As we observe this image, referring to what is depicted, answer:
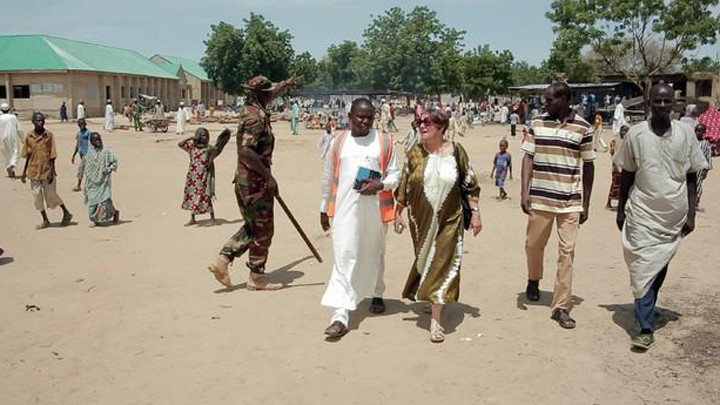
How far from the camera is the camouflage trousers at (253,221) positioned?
576 centimetres

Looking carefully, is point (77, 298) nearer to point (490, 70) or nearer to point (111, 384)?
point (111, 384)

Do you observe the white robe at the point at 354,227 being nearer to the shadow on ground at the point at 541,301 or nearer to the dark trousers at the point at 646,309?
the shadow on ground at the point at 541,301

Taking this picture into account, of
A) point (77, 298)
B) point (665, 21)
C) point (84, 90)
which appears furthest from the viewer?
point (84, 90)

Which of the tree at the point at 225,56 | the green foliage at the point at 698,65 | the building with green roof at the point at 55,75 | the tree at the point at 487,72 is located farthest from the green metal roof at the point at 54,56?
the green foliage at the point at 698,65

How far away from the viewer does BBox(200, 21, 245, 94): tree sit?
4991cm

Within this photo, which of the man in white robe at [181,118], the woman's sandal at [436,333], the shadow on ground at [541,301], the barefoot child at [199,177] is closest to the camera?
the woman's sandal at [436,333]

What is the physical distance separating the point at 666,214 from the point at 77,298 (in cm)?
488

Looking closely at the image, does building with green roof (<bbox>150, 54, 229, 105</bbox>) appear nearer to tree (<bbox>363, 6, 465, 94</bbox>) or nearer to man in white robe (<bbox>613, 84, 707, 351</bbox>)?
tree (<bbox>363, 6, 465, 94</bbox>)

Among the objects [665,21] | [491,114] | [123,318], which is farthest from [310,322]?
[491,114]

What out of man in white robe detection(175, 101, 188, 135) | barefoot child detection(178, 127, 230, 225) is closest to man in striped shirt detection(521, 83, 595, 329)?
barefoot child detection(178, 127, 230, 225)

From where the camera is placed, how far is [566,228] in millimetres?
4922

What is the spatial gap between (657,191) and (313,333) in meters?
2.63

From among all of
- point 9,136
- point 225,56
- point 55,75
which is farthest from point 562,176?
point 225,56

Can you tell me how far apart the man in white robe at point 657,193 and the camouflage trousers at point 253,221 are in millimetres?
2973
